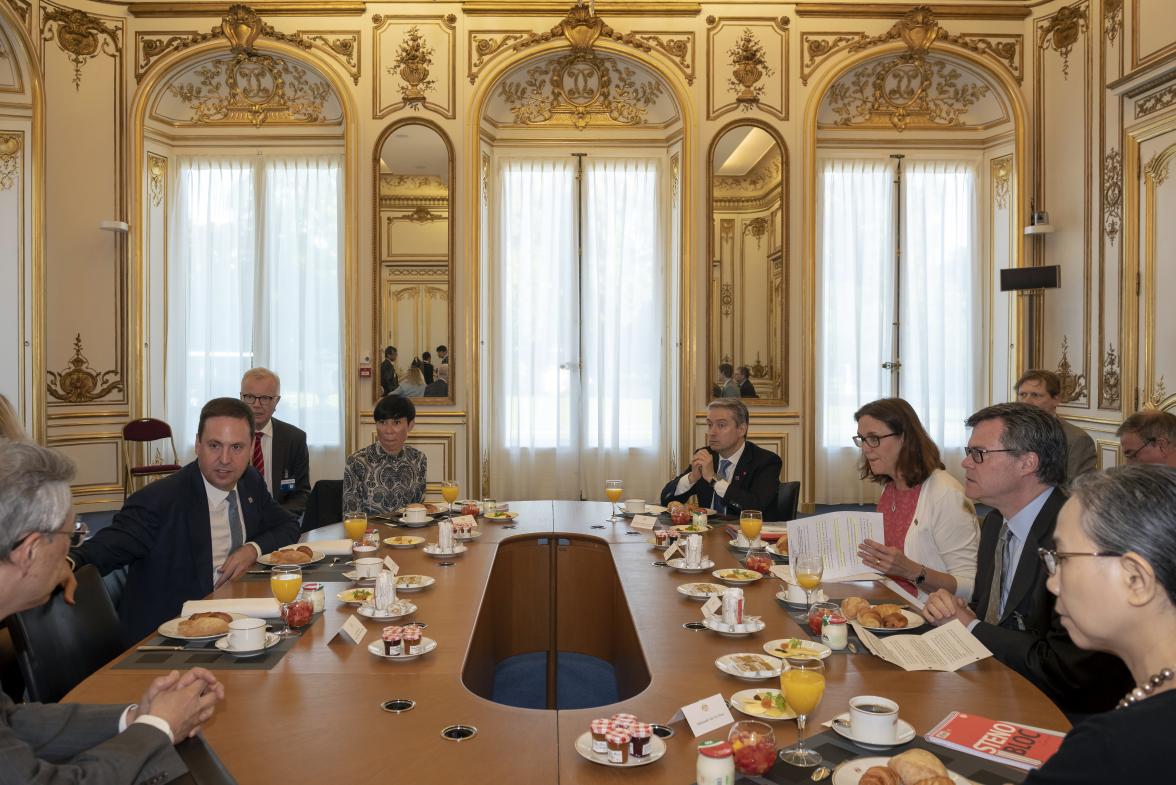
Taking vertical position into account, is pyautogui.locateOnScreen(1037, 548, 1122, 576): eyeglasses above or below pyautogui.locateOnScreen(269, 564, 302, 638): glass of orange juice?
above

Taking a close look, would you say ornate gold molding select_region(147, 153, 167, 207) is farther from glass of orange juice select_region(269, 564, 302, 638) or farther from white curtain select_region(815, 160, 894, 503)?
glass of orange juice select_region(269, 564, 302, 638)

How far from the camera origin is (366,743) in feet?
5.74

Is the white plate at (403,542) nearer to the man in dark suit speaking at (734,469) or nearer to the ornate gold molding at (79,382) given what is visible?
the man in dark suit speaking at (734,469)

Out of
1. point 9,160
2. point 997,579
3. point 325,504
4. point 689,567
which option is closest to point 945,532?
point 997,579

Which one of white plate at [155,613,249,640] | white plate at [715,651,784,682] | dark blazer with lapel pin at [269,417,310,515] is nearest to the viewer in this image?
white plate at [715,651,784,682]

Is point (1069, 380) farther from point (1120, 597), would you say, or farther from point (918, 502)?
point (1120, 597)

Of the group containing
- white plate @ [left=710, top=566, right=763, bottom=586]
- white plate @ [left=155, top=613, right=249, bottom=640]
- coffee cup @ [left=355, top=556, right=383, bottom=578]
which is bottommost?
white plate @ [left=710, top=566, right=763, bottom=586]

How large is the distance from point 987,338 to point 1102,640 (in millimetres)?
7944

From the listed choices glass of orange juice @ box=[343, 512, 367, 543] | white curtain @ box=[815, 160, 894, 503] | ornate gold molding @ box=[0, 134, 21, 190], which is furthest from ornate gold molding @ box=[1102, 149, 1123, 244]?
ornate gold molding @ box=[0, 134, 21, 190]

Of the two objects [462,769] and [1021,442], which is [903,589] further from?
[462,769]

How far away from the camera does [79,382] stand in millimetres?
7867

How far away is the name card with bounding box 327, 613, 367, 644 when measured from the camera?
2.37 meters

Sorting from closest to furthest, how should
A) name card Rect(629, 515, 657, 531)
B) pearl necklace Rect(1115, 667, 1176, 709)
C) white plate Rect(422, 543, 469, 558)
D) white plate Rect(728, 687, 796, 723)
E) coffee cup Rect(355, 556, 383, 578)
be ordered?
pearl necklace Rect(1115, 667, 1176, 709) < white plate Rect(728, 687, 796, 723) < coffee cup Rect(355, 556, 383, 578) < white plate Rect(422, 543, 469, 558) < name card Rect(629, 515, 657, 531)

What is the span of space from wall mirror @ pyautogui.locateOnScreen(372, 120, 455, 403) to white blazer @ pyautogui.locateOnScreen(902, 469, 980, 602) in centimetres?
549
